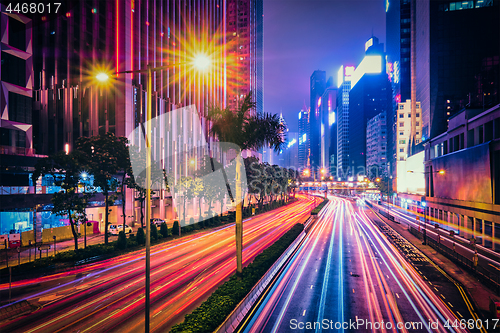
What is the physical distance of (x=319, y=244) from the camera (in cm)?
3791

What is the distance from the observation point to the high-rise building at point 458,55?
83500 millimetres

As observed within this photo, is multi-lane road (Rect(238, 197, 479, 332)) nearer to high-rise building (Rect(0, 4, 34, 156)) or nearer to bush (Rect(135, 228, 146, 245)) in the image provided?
bush (Rect(135, 228, 146, 245))

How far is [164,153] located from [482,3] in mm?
104383

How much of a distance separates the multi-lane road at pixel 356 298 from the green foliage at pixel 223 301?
4.99ft

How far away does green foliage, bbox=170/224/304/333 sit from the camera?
11984mm

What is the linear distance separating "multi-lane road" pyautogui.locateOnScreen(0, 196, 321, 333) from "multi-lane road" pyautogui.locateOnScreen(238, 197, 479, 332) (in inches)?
192

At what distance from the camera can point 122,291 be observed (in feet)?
63.8

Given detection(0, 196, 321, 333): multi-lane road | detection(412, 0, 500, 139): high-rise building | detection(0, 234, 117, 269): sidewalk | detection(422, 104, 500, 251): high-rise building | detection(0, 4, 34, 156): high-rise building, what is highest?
detection(412, 0, 500, 139): high-rise building

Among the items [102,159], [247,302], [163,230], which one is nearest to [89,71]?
[102,159]

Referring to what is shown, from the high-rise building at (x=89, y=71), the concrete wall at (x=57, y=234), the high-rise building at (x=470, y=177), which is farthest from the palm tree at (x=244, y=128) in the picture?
the high-rise building at (x=89, y=71)

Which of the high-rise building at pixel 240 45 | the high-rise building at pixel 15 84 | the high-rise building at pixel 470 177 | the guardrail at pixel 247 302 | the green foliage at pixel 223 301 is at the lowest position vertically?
the guardrail at pixel 247 302

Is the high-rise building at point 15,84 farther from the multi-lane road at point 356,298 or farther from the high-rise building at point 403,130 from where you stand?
the high-rise building at point 403,130

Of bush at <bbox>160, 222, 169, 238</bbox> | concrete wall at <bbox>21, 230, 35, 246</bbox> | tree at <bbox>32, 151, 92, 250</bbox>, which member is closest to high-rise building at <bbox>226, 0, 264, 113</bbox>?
bush at <bbox>160, 222, 169, 238</bbox>

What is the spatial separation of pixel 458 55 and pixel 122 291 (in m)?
107
